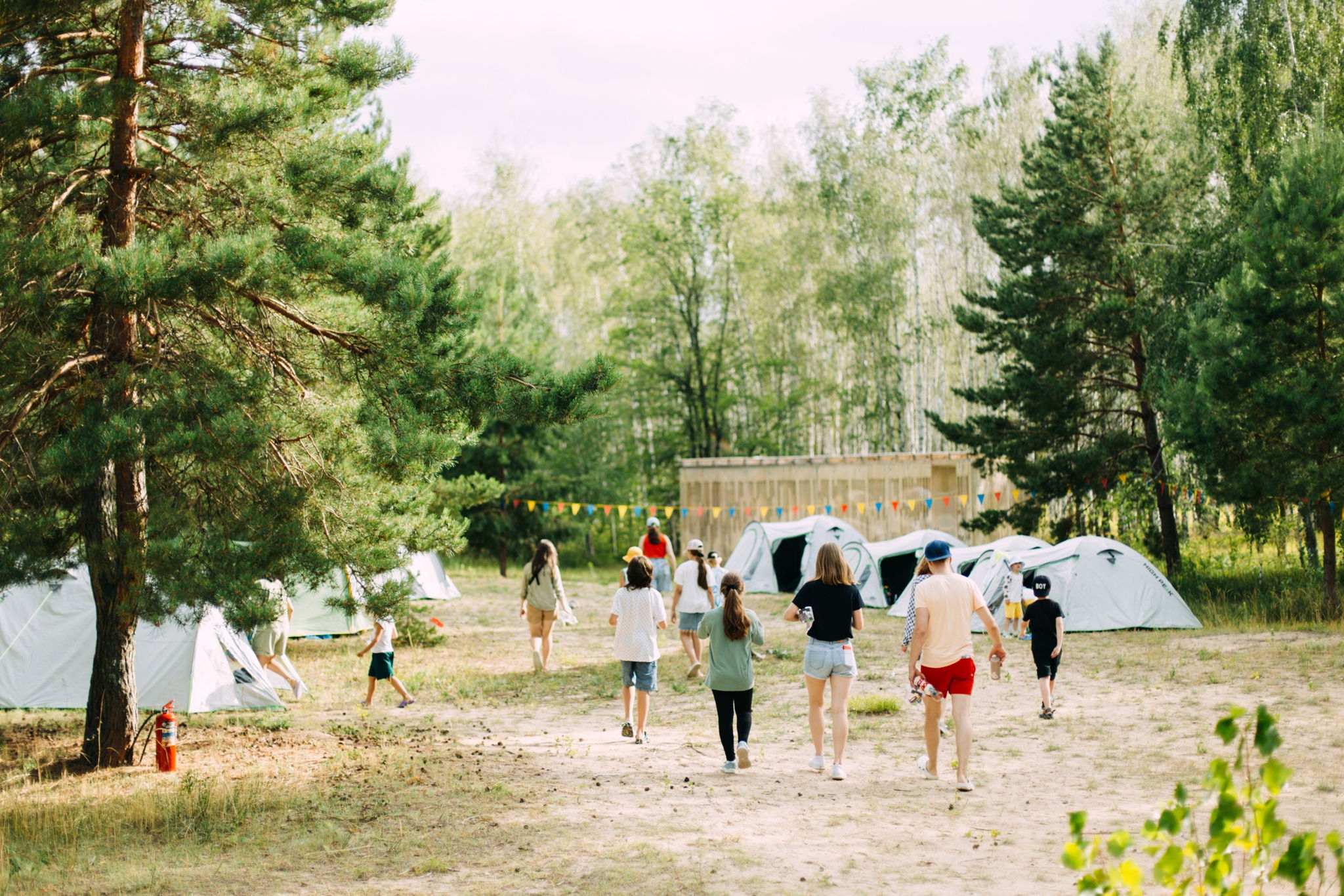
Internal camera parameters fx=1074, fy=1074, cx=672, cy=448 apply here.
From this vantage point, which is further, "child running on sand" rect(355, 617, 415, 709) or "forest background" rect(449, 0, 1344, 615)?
"forest background" rect(449, 0, 1344, 615)

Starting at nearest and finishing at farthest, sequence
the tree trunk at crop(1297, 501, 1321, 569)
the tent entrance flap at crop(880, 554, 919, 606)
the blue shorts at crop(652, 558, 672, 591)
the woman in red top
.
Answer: the woman in red top < the blue shorts at crop(652, 558, 672, 591) < the tree trunk at crop(1297, 501, 1321, 569) < the tent entrance flap at crop(880, 554, 919, 606)

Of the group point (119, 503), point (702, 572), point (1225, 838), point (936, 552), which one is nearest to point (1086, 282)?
point (702, 572)

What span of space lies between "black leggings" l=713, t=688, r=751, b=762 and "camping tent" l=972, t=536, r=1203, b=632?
312 inches

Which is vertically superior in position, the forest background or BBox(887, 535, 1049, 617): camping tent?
the forest background

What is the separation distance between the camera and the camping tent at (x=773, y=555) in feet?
64.9

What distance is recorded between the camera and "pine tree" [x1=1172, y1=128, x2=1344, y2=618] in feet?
41.5

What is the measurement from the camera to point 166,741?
311 inches

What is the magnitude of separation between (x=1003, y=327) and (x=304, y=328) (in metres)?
13.6

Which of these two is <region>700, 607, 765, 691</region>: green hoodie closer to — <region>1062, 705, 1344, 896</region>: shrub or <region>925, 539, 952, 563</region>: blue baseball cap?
<region>925, 539, 952, 563</region>: blue baseball cap

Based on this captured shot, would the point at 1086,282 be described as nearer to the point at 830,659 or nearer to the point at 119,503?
the point at 830,659

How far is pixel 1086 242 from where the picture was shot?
1722cm

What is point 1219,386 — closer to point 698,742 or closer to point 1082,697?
point 1082,697

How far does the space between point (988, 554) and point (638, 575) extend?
8326 millimetres

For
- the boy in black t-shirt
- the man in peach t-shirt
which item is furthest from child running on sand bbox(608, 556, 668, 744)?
the boy in black t-shirt
